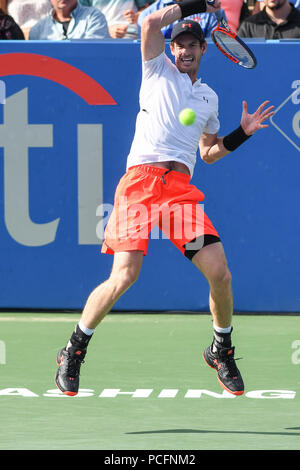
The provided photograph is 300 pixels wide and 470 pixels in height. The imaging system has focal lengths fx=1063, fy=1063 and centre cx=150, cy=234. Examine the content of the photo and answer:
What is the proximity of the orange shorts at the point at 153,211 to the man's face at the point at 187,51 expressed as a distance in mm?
602

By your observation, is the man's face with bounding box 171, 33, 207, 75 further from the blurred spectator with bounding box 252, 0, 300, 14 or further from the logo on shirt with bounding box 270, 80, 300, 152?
the blurred spectator with bounding box 252, 0, 300, 14

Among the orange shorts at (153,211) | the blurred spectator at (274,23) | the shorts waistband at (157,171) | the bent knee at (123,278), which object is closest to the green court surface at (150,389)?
the bent knee at (123,278)

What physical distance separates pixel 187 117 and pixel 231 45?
800mm

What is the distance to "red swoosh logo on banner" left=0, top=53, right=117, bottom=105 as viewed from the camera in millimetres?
8812

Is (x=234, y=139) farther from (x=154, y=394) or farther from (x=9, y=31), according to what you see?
(x=9, y=31)

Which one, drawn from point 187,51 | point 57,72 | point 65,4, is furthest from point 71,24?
point 187,51

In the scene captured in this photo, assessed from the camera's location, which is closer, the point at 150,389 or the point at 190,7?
the point at 190,7

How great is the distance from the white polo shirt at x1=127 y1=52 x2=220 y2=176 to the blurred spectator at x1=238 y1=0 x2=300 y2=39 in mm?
3650

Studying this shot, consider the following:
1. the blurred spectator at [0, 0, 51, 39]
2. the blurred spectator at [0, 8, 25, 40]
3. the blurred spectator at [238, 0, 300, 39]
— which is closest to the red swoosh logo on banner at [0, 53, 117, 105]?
the blurred spectator at [0, 8, 25, 40]

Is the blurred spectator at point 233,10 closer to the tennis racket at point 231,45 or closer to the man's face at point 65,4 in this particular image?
the man's face at point 65,4

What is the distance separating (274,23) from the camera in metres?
9.44

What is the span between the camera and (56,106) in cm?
888

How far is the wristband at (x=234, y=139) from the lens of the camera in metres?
6.01

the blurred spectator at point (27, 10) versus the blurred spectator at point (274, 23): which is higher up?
the blurred spectator at point (27, 10)
